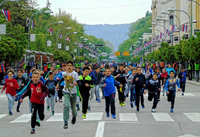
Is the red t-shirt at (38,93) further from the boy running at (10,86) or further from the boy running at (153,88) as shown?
the boy running at (153,88)

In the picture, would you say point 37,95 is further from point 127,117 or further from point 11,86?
point 11,86

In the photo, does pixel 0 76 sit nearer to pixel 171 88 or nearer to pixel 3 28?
pixel 3 28

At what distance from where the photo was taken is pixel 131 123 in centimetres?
1255

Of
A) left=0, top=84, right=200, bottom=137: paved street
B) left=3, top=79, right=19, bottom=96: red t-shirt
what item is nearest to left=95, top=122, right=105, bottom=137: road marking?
left=0, top=84, right=200, bottom=137: paved street

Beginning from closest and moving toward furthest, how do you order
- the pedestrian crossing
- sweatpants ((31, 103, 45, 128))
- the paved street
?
the paved street → sweatpants ((31, 103, 45, 128)) → the pedestrian crossing

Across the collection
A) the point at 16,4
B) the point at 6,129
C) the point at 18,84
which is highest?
the point at 16,4

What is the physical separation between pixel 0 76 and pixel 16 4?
31.5m

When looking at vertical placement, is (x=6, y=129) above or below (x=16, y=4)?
below

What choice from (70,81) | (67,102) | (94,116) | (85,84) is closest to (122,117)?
(94,116)

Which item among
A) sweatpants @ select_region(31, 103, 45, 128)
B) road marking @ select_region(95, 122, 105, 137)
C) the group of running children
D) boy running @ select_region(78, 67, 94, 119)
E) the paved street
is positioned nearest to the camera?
road marking @ select_region(95, 122, 105, 137)

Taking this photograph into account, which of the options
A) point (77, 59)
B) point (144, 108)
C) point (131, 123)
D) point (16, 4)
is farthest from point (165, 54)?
point (131, 123)

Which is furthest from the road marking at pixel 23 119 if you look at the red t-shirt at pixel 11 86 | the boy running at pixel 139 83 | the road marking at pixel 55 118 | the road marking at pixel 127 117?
the boy running at pixel 139 83

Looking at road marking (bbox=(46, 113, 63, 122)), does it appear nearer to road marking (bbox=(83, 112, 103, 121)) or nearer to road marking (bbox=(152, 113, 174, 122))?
road marking (bbox=(83, 112, 103, 121))

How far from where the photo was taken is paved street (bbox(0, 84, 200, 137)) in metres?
10.6
